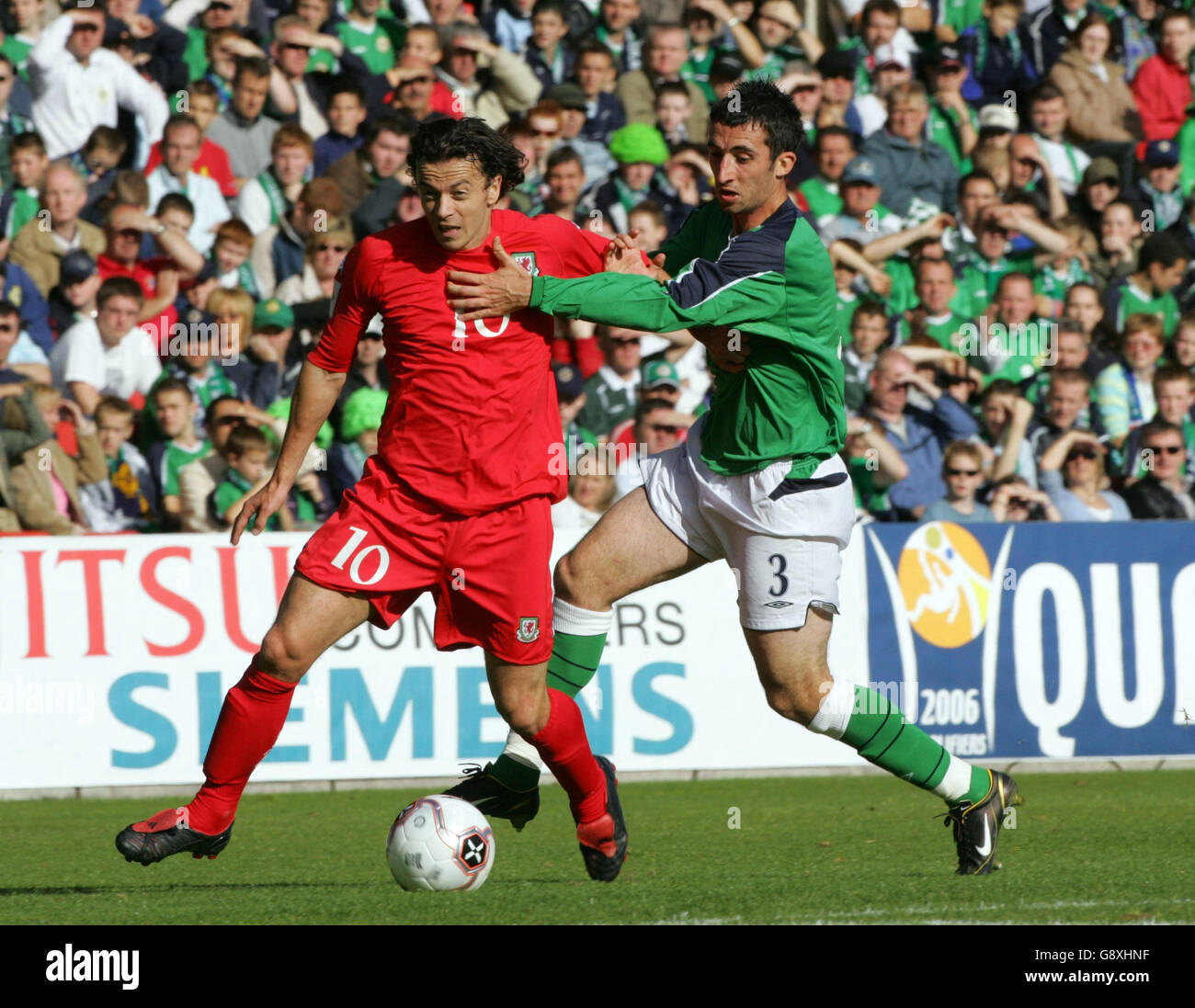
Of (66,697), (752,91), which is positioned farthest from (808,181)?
(752,91)

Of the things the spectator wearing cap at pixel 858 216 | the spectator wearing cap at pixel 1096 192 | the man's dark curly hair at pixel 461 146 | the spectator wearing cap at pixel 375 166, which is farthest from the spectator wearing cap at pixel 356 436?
the spectator wearing cap at pixel 1096 192

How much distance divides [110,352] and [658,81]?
437cm

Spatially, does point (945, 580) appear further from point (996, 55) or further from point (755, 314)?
point (996, 55)

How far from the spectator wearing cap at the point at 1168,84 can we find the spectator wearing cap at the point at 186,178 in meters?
6.81

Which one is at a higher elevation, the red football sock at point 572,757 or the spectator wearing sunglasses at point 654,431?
the spectator wearing sunglasses at point 654,431

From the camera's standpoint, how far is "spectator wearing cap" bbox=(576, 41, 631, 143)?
42.9ft

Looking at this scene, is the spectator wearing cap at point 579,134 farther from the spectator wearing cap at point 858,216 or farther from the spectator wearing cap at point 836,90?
the spectator wearing cap at point 836,90

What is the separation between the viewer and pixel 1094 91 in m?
14.1

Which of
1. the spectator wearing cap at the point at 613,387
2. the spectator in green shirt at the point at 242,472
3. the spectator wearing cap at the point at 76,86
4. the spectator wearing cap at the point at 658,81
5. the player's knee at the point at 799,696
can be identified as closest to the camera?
the player's knee at the point at 799,696

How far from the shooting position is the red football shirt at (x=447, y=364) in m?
5.88

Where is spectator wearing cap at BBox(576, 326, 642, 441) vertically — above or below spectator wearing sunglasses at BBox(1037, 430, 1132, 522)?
above

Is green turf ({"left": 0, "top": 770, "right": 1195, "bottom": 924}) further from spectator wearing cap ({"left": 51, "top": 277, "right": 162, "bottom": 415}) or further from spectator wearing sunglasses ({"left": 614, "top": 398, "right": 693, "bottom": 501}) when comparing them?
spectator wearing cap ({"left": 51, "top": 277, "right": 162, "bottom": 415})

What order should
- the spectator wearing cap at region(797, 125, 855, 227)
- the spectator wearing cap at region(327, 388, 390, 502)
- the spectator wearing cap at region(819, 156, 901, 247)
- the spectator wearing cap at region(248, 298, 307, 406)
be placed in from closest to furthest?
the spectator wearing cap at region(327, 388, 390, 502)
the spectator wearing cap at region(248, 298, 307, 406)
the spectator wearing cap at region(819, 156, 901, 247)
the spectator wearing cap at region(797, 125, 855, 227)

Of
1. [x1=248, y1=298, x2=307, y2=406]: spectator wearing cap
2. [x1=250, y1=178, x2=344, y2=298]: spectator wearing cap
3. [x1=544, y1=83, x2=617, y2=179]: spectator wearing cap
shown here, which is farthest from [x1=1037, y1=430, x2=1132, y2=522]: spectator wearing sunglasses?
[x1=250, y1=178, x2=344, y2=298]: spectator wearing cap
